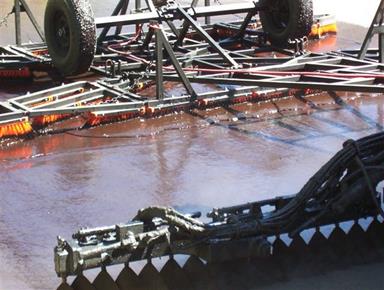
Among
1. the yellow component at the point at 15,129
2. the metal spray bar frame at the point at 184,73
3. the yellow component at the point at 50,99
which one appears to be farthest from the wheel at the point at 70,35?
the yellow component at the point at 15,129

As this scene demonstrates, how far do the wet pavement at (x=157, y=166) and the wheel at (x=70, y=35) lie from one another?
0.99 meters

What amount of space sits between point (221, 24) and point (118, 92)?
3.16 meters

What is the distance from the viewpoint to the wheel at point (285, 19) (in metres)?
9.24

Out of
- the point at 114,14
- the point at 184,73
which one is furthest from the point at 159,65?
the point at 114,14

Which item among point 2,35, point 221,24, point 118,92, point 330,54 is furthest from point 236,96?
point 2,35

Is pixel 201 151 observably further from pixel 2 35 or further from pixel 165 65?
pixel 2 35

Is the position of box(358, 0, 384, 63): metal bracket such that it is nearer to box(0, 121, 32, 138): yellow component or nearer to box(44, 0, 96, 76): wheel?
box(44, 0, 96, 76): wheel

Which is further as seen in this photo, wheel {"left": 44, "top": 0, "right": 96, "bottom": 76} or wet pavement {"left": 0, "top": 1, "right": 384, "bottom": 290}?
wheel {"left": 44, "top": 0, "right": 96, "bottom": 76}

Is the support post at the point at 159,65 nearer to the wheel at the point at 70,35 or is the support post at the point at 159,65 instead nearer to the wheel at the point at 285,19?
the wheel at the point at 70,35

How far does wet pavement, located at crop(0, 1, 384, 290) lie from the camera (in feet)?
17.4

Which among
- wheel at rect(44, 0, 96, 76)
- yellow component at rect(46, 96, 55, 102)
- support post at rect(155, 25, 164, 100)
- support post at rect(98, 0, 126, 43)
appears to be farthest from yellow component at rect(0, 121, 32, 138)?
support post at rect(98, 0, 126, 43)

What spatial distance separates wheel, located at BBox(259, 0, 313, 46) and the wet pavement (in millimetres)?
1414

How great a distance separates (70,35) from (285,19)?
2.58 meters

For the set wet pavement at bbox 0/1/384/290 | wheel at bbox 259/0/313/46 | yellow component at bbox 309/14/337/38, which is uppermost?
wheel at bbox 259/0/313/46
